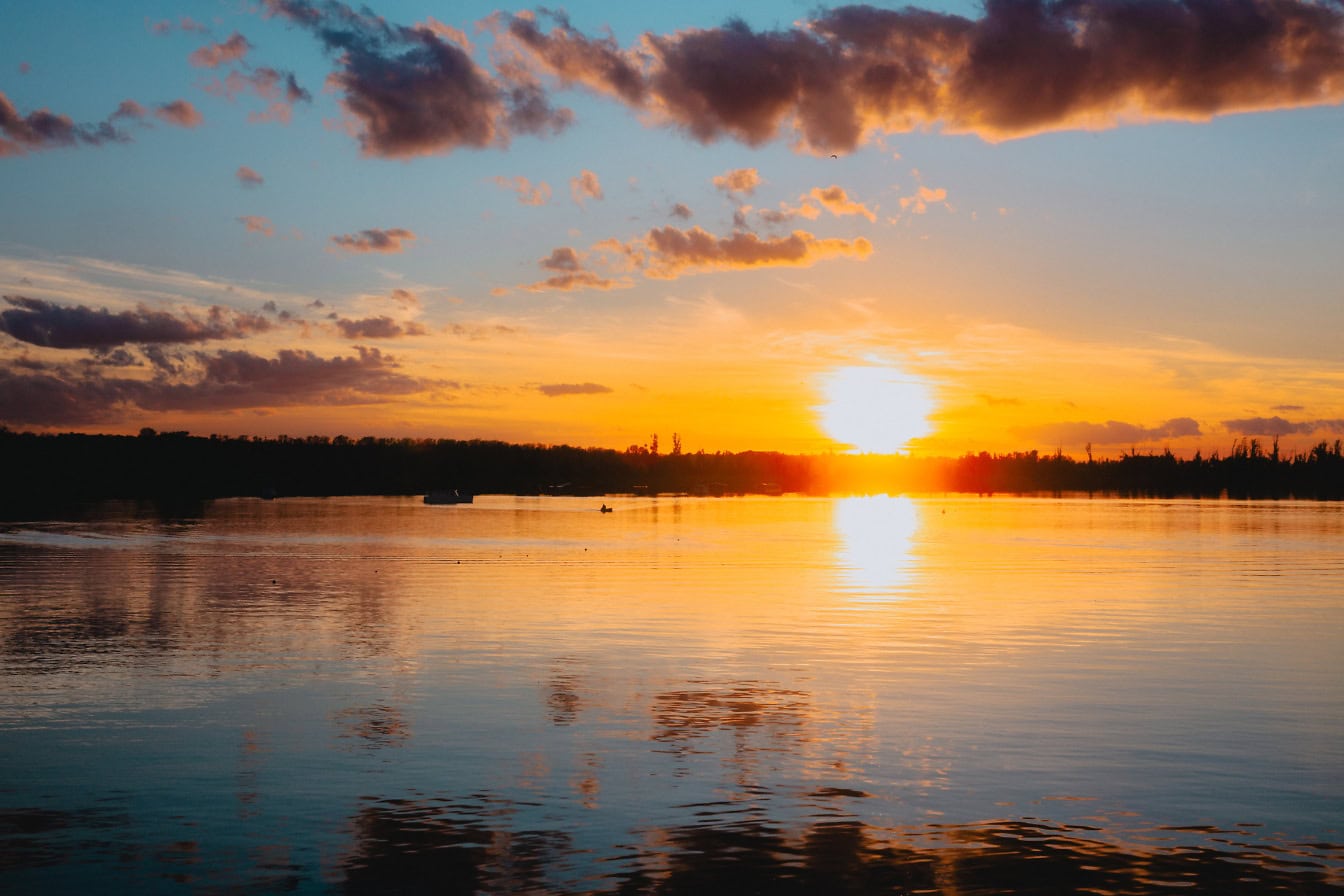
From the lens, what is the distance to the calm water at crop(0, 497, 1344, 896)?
718 inches

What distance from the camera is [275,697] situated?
3138 centimetres

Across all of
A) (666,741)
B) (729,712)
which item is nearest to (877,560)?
(729,712)

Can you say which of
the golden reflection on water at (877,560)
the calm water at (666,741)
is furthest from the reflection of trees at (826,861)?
the golden reflection on water at (877,560)

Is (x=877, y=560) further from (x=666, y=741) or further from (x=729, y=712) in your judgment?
(x=666, y=741)

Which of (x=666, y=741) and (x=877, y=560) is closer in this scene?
(x=666, y=741)

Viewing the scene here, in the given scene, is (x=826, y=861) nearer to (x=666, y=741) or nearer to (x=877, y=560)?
(x=666, y=741)

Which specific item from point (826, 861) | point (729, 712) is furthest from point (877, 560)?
point (826, 861)

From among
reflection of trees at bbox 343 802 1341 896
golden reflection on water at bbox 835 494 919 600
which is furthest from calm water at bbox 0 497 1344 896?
golden reflection on water at bbox 835 494 919 600

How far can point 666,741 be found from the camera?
26359mm

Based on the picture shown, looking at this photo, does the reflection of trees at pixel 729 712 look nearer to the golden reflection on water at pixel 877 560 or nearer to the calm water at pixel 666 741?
the calm water at pixel 666 741

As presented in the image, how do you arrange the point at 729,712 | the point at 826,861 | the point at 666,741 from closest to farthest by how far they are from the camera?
the point at 826,861
the point at 666,741
the point at 729,712

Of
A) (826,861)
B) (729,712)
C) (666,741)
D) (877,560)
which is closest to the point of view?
(826,861)

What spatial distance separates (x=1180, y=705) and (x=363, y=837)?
2158cm

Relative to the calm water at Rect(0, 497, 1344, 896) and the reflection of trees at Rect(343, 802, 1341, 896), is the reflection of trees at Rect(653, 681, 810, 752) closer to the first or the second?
the calm water at Rect(0, 497, 1344, 896)
